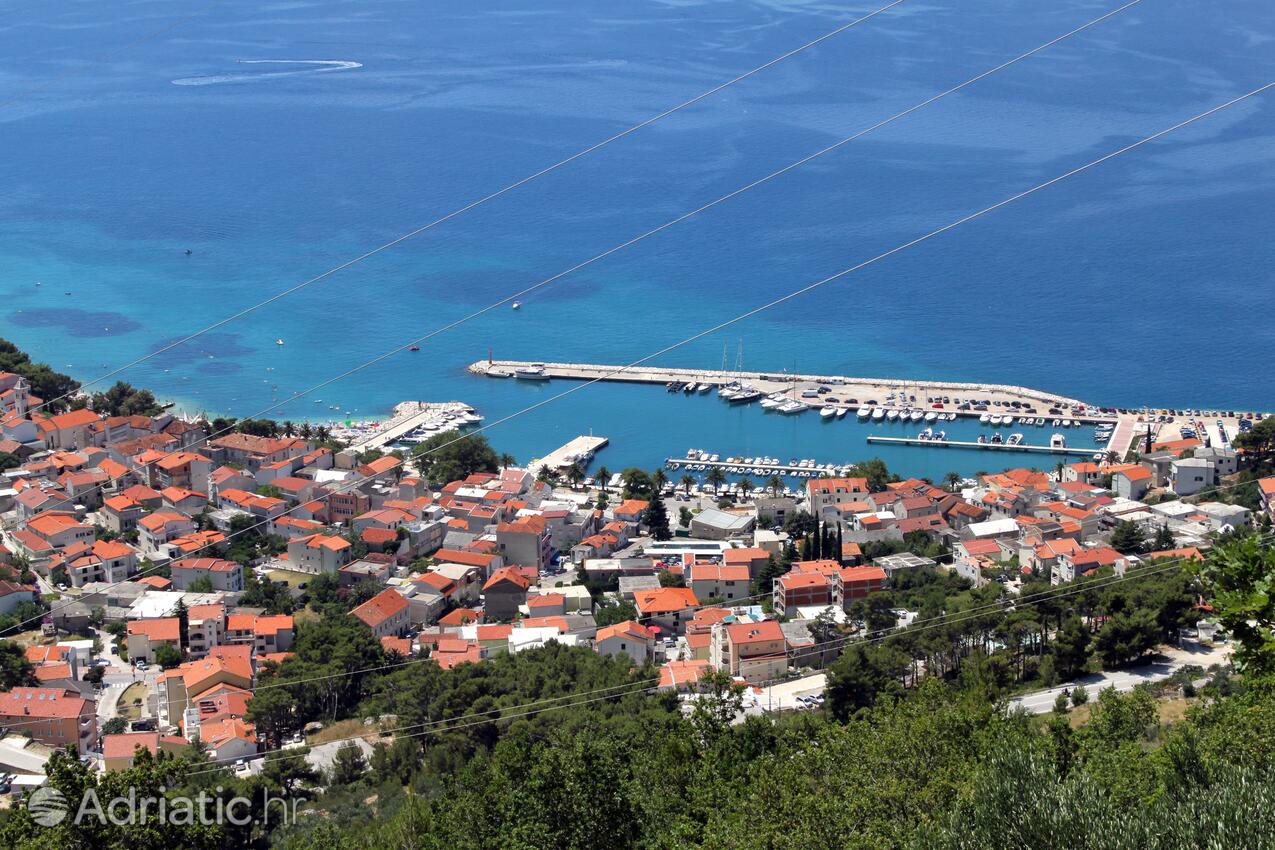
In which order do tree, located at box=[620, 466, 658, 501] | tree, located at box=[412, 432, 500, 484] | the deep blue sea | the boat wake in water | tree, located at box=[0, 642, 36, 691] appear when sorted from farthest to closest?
1. the boat wake in water
2. the deep blue sea
3. tree, located at box=[412, 432, 500, 484]
4. tree, located at box=[620, 466, 658, 501]
5. tree, located at box=[0, 642, 36, 691]

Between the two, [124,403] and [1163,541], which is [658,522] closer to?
[1163,541]

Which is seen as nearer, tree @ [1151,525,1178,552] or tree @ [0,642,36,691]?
tree @ [0,642,36,691]

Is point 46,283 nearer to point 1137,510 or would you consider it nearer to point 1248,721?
point 1137,510

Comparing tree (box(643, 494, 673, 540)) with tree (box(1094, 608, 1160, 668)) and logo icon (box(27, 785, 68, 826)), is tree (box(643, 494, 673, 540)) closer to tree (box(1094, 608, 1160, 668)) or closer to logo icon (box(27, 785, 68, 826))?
tree (box(1094, 608, 1160, 668))

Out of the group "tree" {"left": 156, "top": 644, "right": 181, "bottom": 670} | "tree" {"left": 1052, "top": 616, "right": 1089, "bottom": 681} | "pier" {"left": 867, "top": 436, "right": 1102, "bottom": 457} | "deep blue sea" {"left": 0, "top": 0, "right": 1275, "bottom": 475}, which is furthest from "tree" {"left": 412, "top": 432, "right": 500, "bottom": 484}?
"tree" {"left": 1052, "top": 616, "right": 1089, "bottom": 681}

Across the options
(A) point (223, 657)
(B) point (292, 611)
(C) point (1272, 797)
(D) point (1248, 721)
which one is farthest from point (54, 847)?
(B) point (292, 611)
